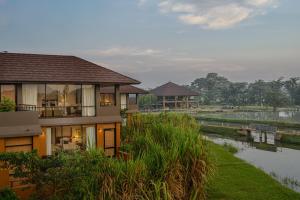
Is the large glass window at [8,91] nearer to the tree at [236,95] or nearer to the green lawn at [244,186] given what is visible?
the green lawn at [244,186]

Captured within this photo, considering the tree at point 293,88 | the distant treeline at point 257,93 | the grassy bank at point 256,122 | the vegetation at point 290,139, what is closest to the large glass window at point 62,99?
the vegetation at point 290,139

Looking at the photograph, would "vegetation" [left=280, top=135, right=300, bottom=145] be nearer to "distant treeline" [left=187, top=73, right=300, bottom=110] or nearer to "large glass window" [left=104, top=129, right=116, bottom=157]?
"large glass window" [left=104, top=129, right=116, bottom=157]

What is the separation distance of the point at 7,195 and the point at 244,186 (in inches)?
366

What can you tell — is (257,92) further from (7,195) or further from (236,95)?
(7,195)

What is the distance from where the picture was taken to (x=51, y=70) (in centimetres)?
1459

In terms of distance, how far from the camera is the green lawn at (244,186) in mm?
12218

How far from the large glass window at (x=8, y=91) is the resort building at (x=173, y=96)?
124 feet

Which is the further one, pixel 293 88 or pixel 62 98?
pixel 293 88

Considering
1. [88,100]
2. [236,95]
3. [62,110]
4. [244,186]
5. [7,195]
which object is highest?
[236,95]

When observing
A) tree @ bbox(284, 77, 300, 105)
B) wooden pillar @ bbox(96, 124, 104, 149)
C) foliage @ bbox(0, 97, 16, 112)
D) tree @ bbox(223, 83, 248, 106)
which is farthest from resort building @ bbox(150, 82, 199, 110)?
foliage @ bbox(0, 97, 16, 112)

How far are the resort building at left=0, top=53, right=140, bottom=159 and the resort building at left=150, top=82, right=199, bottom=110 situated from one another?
3548cm

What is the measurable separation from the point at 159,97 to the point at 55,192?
4580 cm

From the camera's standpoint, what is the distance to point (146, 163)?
30.2 feet

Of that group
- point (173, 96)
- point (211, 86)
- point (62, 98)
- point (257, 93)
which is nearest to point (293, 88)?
point (257, 93)
